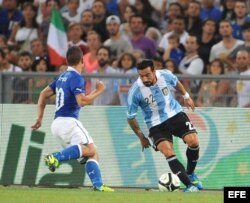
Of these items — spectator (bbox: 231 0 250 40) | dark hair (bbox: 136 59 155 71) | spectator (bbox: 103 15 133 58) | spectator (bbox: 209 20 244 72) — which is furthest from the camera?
spectator (bbox: 103 15 133 58)

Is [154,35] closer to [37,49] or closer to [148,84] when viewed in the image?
[37,49]

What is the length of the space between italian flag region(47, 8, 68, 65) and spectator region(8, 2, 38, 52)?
786mm

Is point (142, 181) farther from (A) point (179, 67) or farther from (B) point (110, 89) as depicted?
(A) point (179, 67)

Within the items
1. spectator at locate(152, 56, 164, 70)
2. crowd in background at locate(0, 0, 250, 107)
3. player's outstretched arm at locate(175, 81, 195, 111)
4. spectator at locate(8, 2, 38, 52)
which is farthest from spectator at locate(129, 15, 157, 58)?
player's outstretched arm at locate(175, 81, 195, 111)

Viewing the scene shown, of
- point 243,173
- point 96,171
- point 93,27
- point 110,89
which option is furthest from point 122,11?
point 96,171

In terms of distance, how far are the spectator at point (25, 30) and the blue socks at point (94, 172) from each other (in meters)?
7.73

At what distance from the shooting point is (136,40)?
2209 cm

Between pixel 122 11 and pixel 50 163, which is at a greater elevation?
pixel 122 11

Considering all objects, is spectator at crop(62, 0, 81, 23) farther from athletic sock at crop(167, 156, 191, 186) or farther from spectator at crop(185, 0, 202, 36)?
athletic sock at crop(167, 156, 191, 186)

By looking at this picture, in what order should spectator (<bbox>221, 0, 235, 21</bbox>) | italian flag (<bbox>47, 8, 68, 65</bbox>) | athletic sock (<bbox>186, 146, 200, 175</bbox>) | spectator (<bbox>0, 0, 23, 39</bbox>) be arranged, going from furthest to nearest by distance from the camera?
spectator (<bbox>0, 0, 23, 39</bbox>)
italian flag (<bbox>47, 8, 68, 65</bbox>)
spectator (<bbox>221, 0, 235, 21</bbox>)
athletic sock (<bbox>186, 146, 200, 175</bbox>)

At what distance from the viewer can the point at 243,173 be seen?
18.4 meters

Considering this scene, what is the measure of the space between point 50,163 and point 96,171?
0.73 metres

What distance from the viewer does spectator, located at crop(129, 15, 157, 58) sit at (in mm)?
21906

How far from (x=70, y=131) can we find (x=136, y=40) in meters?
6.33
